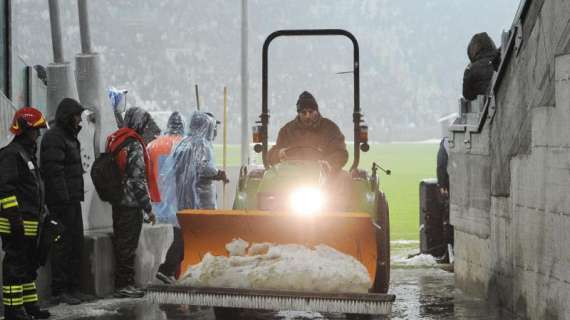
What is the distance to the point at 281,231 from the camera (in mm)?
8508

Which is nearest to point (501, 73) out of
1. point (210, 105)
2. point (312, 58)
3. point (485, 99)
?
point (485, 99)

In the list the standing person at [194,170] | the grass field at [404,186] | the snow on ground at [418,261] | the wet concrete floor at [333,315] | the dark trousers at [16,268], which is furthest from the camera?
the grass field at [404,186]

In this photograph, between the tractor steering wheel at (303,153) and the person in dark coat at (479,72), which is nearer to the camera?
the tractor steering wheel at (303,153)

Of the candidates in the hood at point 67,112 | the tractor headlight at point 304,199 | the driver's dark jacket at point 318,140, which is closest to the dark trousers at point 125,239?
the hood at point 67,112

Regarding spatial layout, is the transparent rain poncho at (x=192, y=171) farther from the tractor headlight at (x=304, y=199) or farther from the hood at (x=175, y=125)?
the tractor headlight at (x=304, y=199)

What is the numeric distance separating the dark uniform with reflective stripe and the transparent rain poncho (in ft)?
9.74

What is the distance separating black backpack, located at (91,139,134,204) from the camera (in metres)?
10.8

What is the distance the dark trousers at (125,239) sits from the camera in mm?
10992

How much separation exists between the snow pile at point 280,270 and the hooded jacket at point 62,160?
221 cm

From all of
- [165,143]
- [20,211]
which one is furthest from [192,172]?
[20,211]

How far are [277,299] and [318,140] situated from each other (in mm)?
2683

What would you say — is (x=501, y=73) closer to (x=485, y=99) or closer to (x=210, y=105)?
(x=485, y=99)

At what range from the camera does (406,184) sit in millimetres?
48469

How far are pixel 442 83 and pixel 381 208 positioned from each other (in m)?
156
